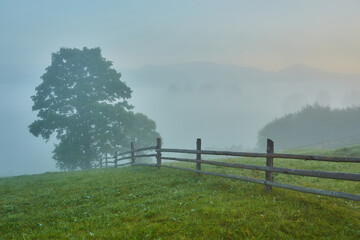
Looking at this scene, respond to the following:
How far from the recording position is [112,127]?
31219 mm

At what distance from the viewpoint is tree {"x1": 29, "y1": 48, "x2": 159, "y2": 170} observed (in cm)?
2808

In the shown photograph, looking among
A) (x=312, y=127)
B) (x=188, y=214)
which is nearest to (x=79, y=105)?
(x=188, y=214)

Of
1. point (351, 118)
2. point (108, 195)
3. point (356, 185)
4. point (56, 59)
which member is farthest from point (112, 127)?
point (351, 118)

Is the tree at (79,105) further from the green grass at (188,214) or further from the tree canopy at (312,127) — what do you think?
the tree canopy at (312,127)

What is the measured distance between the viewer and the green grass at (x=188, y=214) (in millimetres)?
5918

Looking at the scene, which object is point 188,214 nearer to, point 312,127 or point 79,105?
point 79,105

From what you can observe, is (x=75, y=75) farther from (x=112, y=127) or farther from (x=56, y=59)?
(x=112, y=127)

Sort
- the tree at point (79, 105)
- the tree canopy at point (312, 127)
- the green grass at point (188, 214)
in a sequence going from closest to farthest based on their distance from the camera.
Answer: the green grass at point (188, 214)
the tree at point (79, 105)
the tree canopy at point (312, 127)

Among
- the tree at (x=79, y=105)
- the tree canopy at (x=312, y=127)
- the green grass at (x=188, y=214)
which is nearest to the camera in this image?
the green grass at (x=188, y=214)

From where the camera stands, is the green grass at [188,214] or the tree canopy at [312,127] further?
the tree canopy at [312,127]

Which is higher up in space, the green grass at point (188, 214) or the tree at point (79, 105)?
the tree at point (79, 105)

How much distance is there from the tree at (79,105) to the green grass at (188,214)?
18.0 metres

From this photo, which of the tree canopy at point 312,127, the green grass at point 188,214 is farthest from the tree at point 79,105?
the tree canopy at point 312,127

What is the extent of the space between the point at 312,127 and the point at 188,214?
76.9 metres
